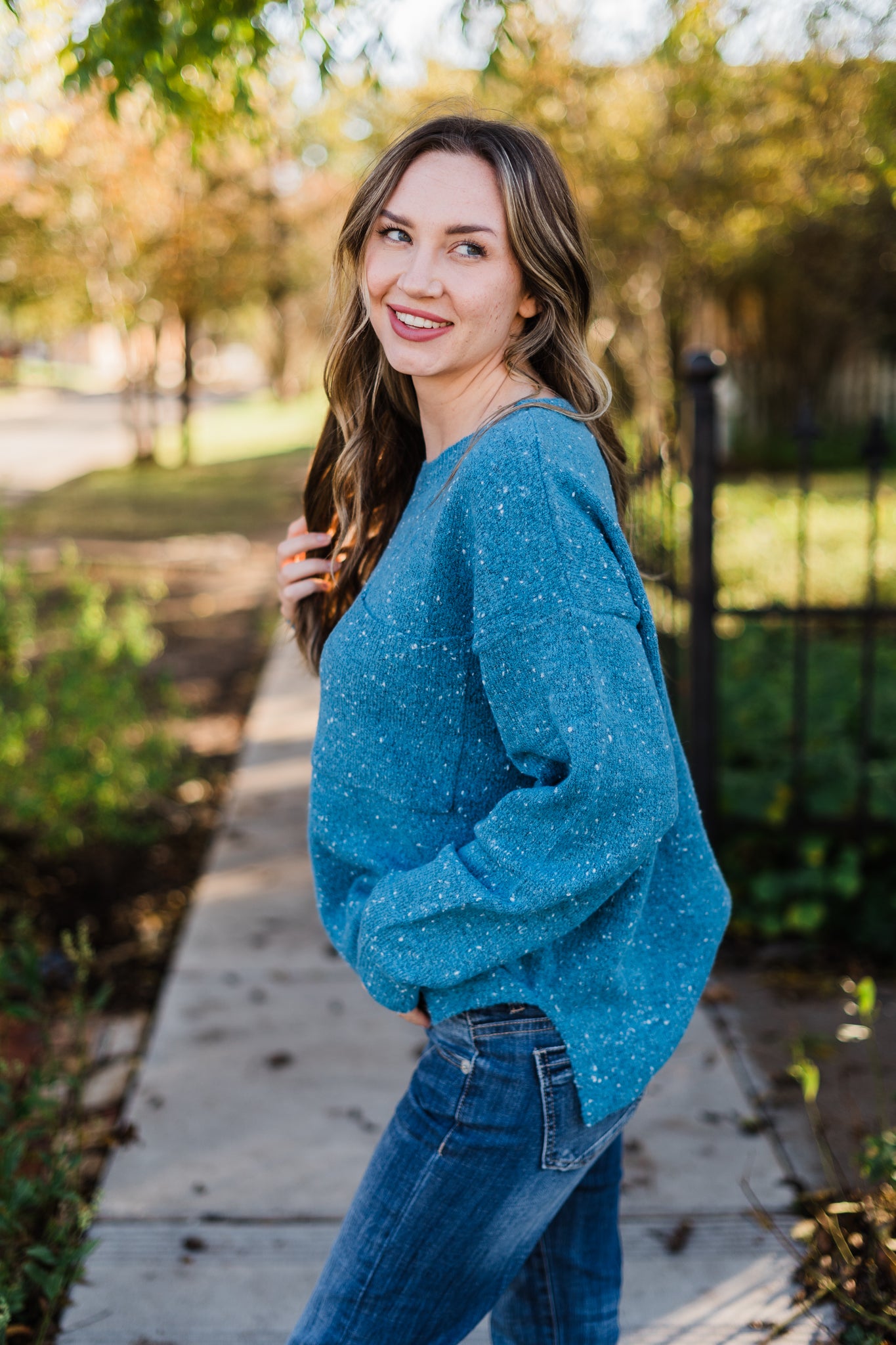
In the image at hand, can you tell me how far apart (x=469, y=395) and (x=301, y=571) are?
1.50ft

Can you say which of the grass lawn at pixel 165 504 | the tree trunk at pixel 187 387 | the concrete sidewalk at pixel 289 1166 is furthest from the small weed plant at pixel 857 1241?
the tree trunk at pixel 187 387

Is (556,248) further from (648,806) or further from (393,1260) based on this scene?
(393,1260)

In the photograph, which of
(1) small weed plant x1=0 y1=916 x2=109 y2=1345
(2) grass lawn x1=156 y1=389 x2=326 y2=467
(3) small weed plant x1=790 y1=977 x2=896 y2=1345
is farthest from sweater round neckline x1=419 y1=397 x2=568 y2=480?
(2) grass lawn x1=156 y1=389 x2=326 y2=467

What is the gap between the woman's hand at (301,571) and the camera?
73.0 inches

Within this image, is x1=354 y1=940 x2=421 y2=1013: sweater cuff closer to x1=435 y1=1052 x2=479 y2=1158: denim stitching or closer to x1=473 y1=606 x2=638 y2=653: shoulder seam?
x1=435 y1=1052 x2=479 y2=1158: denim stitching

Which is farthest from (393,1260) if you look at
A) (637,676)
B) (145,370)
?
(145,370)

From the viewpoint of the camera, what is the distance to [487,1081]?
1417 mm

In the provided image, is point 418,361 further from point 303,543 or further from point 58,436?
point 58,436

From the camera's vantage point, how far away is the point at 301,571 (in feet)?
6.09

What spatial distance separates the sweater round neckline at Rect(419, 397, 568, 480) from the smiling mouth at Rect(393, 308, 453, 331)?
136 millimetres

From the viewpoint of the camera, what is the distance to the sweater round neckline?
145 cm

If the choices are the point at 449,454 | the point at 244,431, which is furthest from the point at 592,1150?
the point at 244,431

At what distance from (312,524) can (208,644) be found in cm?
635

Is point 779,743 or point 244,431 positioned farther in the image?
point 244,431
